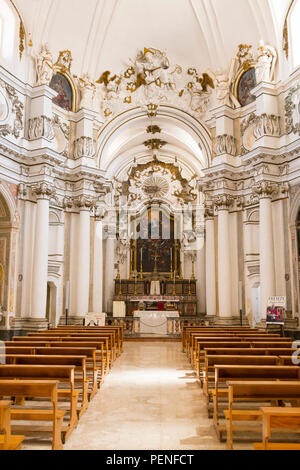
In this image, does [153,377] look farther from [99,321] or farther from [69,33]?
[69,33]

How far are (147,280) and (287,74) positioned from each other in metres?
15.3

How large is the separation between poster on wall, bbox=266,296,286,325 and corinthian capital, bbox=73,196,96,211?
9.66 m

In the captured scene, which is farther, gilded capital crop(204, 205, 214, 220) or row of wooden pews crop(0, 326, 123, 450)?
gilded capital crop(204, 205, 214, 220)

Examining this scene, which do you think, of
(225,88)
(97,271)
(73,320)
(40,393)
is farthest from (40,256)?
(40,393)

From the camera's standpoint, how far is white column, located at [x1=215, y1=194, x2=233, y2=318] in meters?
18.8

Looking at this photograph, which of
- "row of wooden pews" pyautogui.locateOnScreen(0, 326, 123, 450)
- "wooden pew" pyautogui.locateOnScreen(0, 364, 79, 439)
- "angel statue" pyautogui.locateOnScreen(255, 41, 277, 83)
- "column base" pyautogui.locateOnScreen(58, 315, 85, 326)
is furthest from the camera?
"column base" pyautogui.locateOnScreen(58, 315, 85, 326)

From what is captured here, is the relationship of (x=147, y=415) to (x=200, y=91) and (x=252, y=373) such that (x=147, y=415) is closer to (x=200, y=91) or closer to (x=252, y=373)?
(x=252, y=373)

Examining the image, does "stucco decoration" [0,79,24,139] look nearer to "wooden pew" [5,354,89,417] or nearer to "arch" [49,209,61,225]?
"arch" [49,209,61,225]

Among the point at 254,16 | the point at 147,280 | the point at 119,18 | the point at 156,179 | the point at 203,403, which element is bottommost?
the point at 203,403

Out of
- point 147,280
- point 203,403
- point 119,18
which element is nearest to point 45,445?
point 203,403

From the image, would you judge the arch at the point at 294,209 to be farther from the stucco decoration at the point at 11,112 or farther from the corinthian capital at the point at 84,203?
the stucco decoration at the point at 11,112

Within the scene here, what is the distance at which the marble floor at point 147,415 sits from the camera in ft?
16.1

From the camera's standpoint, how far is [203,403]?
703cm

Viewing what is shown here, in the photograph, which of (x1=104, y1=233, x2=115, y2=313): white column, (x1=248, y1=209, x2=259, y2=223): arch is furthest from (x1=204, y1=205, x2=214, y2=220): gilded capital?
(x1=104, y1=233, x2=115, y2=313): white column
